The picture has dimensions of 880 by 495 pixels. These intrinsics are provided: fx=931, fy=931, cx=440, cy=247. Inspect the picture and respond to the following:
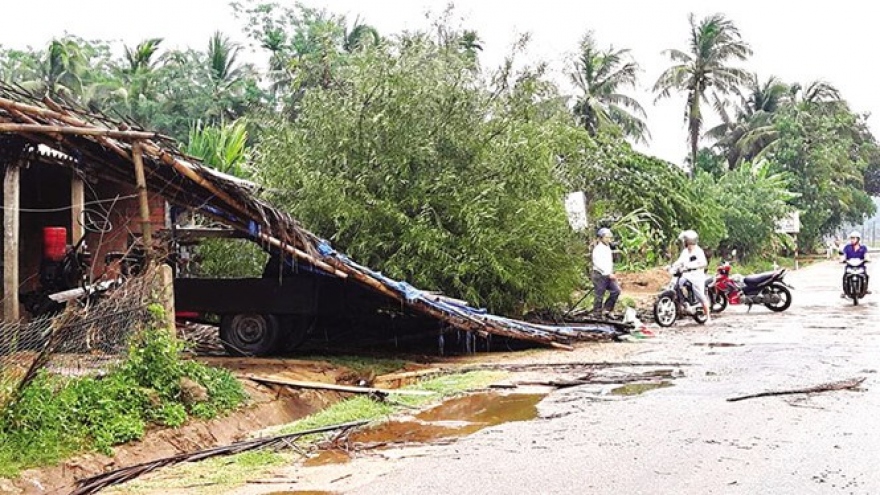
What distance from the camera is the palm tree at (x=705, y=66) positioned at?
4706 cm

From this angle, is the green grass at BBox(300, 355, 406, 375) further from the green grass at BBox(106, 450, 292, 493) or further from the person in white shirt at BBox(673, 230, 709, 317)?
the person in white shirt at BBox(673, 230, 709, 317)

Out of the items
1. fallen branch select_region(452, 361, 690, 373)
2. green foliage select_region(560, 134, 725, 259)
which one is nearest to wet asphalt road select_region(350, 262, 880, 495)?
fallen branch select_region(452, 361, 690, 373)

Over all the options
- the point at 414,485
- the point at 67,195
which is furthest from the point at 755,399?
the point at 67,195

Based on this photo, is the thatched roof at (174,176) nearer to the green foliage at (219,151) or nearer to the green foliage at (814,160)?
the green foliage at (219,151)

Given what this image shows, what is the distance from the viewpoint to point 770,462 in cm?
634

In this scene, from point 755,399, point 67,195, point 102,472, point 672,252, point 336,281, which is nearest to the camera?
point 102,472

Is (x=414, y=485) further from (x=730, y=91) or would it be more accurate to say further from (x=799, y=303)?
(x=730, y=91)

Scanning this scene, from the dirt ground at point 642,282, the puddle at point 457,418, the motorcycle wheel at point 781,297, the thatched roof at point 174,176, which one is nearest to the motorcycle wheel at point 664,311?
the motorcycle wheel at point 781,297

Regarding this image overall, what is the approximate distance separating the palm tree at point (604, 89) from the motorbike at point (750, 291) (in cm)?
2229

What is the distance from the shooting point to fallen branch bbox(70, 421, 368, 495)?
20.7 feet

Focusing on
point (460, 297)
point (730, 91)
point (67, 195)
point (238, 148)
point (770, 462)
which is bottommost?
point (770, 462)

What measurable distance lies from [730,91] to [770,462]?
147 feet

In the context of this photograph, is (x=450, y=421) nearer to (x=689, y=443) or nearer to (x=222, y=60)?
(x=689, y=443)

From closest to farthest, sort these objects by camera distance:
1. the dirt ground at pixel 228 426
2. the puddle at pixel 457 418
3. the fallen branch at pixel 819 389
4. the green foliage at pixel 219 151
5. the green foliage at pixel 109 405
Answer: the dirt ground at pixel 228 426 < the green foliage at pixel 109 405 < the puddle at pixel 457 418 < the fallen branch at pixel 819 389 < the green foliage at pixel 219 151
